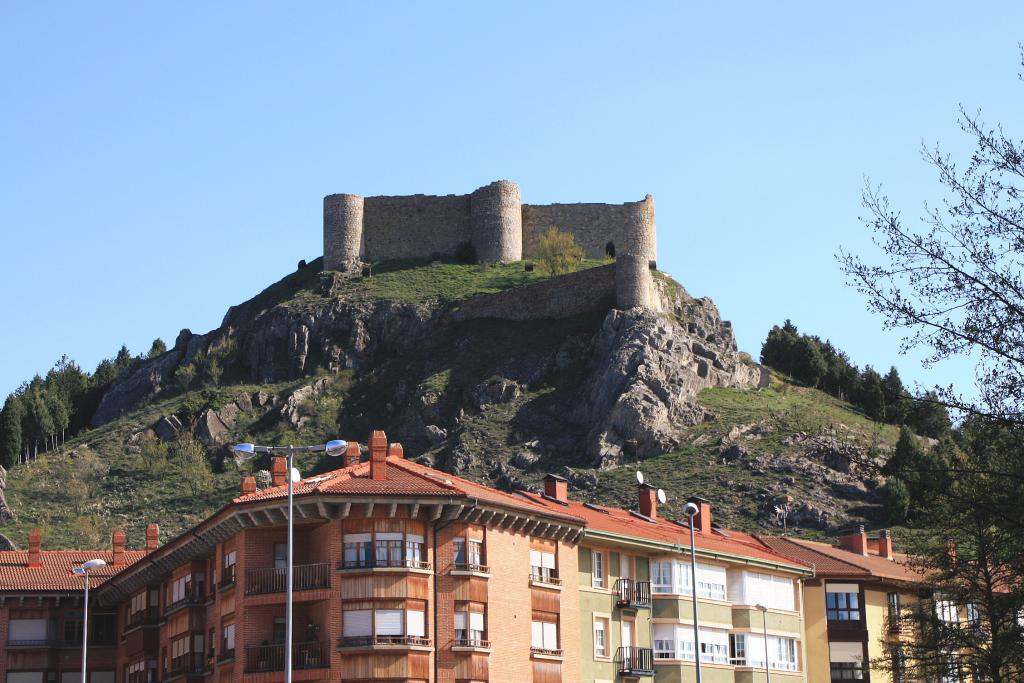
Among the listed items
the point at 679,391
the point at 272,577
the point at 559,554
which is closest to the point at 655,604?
the point at 559,554

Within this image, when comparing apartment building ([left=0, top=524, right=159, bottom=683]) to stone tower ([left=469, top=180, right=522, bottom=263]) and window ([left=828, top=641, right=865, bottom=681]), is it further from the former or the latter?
stone tower ([left=469, top=180, right=522, bottom=263])

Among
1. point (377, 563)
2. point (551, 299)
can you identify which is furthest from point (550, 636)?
point (551, 299)

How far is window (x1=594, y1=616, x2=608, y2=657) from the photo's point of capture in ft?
237

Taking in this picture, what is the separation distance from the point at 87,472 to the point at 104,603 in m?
75.0

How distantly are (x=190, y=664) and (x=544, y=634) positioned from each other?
1420 cm

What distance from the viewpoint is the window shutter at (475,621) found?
211ft

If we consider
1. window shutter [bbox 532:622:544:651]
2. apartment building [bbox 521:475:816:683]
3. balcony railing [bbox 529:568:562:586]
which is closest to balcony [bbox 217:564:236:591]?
balcony railing [bbox 529:568:562:586]

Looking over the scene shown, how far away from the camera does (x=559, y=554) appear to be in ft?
229

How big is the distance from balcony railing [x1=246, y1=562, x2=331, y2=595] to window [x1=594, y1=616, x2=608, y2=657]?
→ 1438 centimetres

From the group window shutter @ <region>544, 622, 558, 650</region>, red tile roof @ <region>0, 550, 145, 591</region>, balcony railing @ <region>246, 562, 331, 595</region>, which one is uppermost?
red tile roof @ <region>0, 550, 145, 591</region>

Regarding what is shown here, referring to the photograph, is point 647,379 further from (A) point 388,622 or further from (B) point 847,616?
(A) point 388,622

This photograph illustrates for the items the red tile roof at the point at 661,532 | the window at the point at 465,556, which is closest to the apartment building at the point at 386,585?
the window at the point at 465,556

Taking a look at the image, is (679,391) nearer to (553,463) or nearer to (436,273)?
(553,463)

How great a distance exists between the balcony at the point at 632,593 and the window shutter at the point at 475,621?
1055 centimetres
